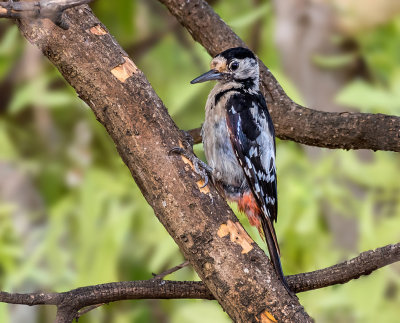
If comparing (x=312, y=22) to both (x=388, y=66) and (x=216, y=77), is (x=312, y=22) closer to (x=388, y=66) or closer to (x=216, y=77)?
(x=388, y=66)

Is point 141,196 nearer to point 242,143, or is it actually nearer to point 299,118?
point 242,143

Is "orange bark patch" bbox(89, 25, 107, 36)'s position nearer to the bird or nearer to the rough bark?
the rough bark

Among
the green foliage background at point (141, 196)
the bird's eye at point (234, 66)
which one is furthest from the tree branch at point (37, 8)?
the green foliage background at point (141, 196)

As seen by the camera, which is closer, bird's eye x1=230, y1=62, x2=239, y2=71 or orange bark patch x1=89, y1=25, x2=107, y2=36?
orange bark patch x1=89, y1=25, x2=107, y2=36

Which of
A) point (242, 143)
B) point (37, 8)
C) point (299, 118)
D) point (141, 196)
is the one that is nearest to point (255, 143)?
point (242, 143)

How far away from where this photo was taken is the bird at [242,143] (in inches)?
62.9

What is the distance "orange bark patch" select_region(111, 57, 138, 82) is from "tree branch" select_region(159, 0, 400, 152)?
1.26ft

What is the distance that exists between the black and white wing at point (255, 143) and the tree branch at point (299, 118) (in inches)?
1.3

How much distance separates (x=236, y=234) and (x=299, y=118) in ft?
1.34

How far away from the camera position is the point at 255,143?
162cm

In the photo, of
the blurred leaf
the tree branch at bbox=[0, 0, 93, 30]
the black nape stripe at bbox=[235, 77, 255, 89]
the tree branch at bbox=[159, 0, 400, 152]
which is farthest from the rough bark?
the blurred leaf

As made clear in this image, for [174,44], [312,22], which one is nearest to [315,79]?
[312,22]

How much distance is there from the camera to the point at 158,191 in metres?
1.23

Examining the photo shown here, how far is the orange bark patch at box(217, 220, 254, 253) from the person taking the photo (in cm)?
120
